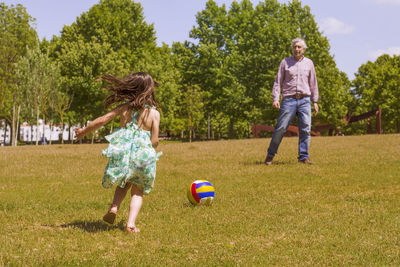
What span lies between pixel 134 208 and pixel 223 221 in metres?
1.25

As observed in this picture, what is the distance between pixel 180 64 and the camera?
5012cm

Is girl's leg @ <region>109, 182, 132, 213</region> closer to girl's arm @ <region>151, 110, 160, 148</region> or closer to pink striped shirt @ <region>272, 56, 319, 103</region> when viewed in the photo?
girl's arm @ <region>151, 110, 160, 148</region>

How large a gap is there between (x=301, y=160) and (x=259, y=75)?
32130 millimetres

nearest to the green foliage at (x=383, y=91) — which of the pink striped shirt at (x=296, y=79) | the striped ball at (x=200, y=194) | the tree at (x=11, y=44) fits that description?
the tree at (x=11, y=44)

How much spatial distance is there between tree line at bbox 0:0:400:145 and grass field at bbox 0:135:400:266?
31.5 m

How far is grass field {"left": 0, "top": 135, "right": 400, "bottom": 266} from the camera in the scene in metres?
4.01

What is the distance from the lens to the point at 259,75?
139ft

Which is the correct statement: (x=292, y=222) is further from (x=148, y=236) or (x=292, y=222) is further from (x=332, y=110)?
(x=332, y=110)

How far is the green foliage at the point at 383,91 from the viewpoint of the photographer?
4994cm

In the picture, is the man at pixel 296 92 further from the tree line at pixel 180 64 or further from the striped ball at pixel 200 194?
the tree line at pixel 180 64

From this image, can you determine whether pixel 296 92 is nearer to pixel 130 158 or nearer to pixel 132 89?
pixel 132 89

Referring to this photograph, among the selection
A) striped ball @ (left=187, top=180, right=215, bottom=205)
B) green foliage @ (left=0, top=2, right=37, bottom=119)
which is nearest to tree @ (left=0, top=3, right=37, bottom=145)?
green foliage @ (left=0, top=2, right=37, bottom=119)

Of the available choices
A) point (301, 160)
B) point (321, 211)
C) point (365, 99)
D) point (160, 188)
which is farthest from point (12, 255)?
point (365, 99)

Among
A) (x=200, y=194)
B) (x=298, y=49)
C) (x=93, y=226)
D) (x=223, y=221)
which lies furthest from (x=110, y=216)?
(x=298, y=49)
